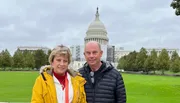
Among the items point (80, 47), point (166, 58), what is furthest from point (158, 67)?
point (80, 47)

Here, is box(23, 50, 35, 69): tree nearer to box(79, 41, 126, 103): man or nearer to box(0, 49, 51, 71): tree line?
box(0, 49, 51, 71): tree line

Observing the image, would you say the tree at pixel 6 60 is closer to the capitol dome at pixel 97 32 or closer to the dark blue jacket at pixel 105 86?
the capitol dome at pixel 97 32

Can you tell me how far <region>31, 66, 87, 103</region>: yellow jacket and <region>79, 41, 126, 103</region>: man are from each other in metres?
0.45

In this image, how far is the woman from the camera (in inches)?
159

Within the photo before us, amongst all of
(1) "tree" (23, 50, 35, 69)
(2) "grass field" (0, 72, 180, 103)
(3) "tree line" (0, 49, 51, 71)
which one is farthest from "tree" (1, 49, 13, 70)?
(2) "grass field" (0, 72, 180, 103)

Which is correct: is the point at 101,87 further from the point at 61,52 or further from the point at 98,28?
the point at 98,28

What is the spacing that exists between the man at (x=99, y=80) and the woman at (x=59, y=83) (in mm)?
384

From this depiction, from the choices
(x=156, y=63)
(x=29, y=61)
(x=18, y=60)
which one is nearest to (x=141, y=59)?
(x=156, y=63)

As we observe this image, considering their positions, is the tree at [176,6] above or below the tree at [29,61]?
above

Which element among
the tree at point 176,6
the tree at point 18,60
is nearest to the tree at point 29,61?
the tree at point 18,60

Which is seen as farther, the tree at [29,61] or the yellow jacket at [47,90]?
the tree at [29,61]

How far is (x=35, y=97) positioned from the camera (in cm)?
401

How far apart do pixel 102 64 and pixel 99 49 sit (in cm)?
25

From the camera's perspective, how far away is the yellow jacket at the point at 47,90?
4020 millimetres
